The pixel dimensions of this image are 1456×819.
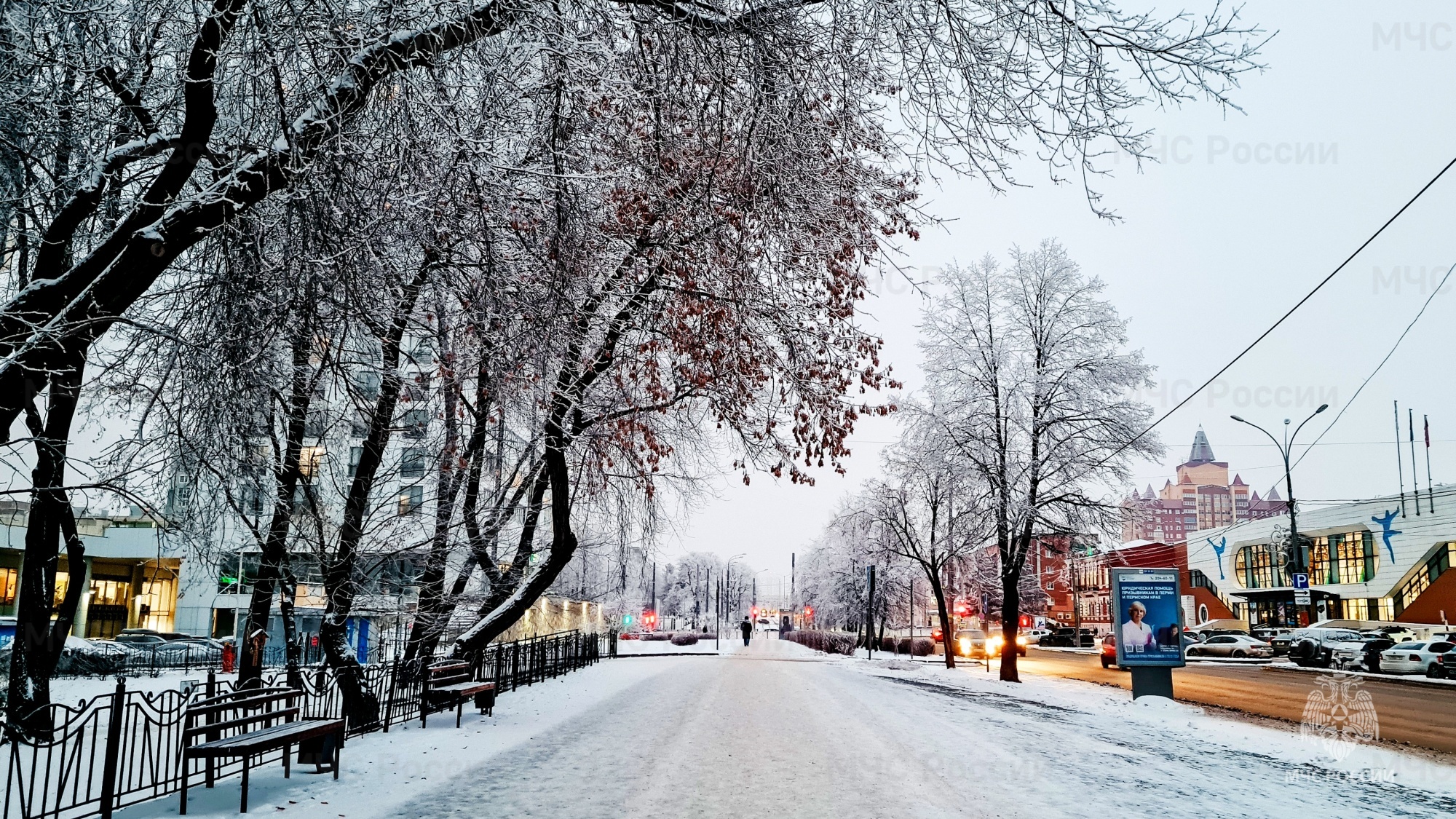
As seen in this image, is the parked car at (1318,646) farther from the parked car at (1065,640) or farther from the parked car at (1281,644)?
the parked car at (1065,640)

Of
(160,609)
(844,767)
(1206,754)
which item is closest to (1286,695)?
(1206,754)

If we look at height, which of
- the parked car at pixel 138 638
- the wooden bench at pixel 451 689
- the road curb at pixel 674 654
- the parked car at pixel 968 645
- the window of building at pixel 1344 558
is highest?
the window of building at pixel 1344 558

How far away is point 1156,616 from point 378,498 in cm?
1548

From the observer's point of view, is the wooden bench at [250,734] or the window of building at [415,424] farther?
the window of building at [415,424]

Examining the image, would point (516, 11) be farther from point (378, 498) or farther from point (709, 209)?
point (378, 498)

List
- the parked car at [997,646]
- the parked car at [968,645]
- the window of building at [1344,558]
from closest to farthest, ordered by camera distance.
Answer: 1. the parked car at [997,646]
2. the parked car at [968,645]
3. the window of building at [1344,558]

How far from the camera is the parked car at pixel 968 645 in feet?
151

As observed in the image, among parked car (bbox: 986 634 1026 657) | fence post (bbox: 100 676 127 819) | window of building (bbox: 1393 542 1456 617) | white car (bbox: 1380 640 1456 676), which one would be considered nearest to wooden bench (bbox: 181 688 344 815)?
fence post (bbox: 100 676 127 819)

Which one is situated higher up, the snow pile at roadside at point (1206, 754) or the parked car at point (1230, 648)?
the snow pile at roadside at point (1206, 754)

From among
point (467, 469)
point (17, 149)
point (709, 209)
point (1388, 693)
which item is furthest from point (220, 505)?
point (1388, 693)

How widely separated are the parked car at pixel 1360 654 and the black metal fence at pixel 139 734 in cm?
2818

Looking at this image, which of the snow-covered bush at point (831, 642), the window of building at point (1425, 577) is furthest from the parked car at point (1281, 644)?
the snow-covered bush at point (831, 642)

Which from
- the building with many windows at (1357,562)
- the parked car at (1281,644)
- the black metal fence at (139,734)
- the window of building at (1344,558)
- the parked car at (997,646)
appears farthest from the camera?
the window of building at (1344,558)

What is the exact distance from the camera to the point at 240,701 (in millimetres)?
8789
